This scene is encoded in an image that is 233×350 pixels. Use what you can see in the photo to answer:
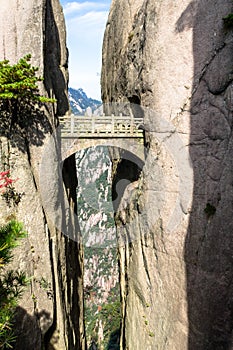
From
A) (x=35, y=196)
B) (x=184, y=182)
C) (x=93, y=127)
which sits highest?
(x=93, y=127)

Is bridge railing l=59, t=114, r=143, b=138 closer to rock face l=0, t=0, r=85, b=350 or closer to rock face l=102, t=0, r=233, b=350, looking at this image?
rock face l=0, t=0, r=85, b=350

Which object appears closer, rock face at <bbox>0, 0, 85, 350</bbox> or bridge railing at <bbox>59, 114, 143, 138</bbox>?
rock face at <bbox>0, 0, 85, 350</bbox>

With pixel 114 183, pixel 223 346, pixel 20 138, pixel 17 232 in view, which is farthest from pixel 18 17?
pixel 223 346

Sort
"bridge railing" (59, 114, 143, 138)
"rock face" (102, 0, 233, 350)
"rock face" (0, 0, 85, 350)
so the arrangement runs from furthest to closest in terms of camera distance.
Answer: "bridge railing" (59, 114, 143, 138) < "rock face" (0, 0, 85, 350) < "rock face" (102, 0, 233, 350)

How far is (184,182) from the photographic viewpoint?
43.0 ft

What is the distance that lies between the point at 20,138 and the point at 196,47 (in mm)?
8939

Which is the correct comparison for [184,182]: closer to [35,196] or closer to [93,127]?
[93,127]

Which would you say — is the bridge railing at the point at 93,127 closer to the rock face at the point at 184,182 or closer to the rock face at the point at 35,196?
the rock face at the point at 35,196

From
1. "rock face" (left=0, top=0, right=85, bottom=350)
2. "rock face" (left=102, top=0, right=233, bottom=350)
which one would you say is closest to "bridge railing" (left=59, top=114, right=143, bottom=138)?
"rock face" (left=0, top=0, right=85, bottom=350)

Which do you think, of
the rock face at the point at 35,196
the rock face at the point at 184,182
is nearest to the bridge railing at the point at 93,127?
the rock face at the point at 35,196

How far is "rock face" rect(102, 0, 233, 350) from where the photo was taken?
455 inches

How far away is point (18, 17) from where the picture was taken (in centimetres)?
1291

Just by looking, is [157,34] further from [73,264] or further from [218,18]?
[73,264]

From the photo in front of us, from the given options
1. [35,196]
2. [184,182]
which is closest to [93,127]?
[35,196]
